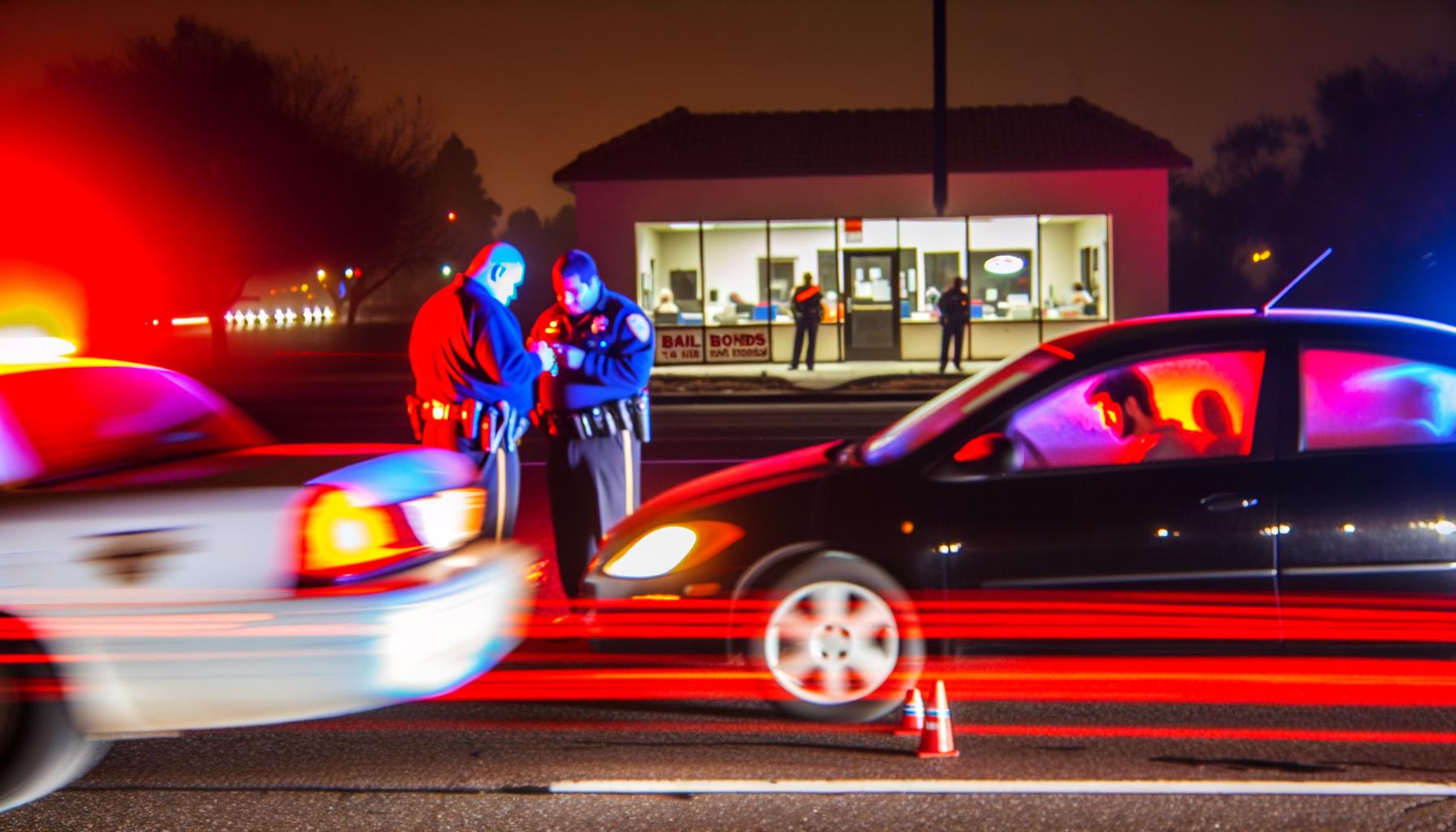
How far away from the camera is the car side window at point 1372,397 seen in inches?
203

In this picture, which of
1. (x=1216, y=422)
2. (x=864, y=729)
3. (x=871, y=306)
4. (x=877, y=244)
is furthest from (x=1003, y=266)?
(x=864, y=729)

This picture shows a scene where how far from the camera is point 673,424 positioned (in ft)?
55.2

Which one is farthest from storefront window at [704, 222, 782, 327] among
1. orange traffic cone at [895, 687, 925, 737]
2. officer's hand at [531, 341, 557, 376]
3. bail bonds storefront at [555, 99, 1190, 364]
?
orange traffic cone at [895, 687, 925, 737]

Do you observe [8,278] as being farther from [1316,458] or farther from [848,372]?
[1316,458]

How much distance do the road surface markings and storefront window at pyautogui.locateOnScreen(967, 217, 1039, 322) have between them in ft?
79.3

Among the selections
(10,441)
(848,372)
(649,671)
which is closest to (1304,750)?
(649,671)

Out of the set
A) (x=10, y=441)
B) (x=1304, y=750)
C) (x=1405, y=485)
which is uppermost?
(x=10, y=441)

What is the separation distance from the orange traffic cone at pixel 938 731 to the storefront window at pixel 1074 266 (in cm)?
2434

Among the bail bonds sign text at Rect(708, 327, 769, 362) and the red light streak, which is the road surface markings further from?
the bail bonds sign text at Rect(708, 327, 769, 362)

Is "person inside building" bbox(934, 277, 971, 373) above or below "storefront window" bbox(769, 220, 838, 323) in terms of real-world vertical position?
below

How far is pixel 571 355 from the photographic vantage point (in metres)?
6.54

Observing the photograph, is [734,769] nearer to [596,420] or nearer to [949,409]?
[949,409]

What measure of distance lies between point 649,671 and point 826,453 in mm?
1124

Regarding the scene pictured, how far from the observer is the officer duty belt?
21.7ft
